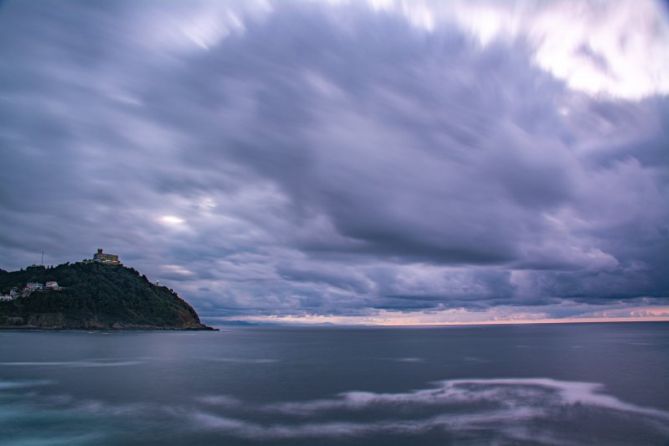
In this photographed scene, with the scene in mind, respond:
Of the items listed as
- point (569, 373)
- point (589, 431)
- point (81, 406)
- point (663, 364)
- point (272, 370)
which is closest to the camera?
point (589, 431)

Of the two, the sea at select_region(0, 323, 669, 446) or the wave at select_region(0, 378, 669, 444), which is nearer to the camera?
the sea at select_region(0, 323, 669, 446)

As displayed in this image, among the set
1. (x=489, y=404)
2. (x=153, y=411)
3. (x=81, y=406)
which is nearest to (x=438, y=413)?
(x=489, y=404)

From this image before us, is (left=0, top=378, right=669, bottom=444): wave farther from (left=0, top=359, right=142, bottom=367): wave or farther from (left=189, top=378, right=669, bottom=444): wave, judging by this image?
(left=0, top=359, right=142, bottom=367): wave

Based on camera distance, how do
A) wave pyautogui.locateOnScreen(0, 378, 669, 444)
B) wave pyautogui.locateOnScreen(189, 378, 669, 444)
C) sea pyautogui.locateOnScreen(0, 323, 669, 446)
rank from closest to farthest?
sea pyautogui.locateOnScreen(0, 323, 669, 446), wave pyautogui.locateOnScreen(0, 378, 669, 444), wave pyautogui.locateOnScreen(189, 378, 669, 444)

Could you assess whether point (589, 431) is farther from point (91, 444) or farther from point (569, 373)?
point (569, 373)

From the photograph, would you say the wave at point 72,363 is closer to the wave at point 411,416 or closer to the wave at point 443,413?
the wave at point 411,416

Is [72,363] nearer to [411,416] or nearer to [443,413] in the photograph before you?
[411,416]

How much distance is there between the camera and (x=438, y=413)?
37750 millimetres

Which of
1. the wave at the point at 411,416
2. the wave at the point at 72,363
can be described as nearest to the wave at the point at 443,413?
the wave at the point at 411,416

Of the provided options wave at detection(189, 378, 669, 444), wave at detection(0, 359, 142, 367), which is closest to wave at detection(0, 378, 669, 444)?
wave at detection(189, 378, 669, 444)

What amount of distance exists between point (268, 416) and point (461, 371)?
40.6 metres

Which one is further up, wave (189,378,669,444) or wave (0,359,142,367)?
wave (0,359,142,367)

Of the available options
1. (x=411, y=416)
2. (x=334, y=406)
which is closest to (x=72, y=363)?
(x=334, y=406)

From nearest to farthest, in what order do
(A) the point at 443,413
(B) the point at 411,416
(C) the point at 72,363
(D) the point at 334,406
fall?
(B) the point at 411,416, (A) the point at 443,413, (D) the point at 334,406, (C) the point at 72,363
